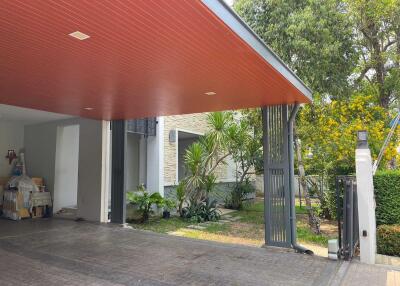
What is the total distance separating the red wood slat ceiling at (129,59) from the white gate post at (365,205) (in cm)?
140

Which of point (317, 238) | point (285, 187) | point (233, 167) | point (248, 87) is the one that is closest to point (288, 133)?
point (285, 187)

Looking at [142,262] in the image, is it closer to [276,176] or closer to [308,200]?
[276,176]

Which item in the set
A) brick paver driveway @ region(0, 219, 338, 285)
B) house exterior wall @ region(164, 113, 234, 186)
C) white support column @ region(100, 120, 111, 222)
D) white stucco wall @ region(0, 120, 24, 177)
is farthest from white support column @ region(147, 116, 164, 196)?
white stucco wall @ region(0, 120, 24, 177)

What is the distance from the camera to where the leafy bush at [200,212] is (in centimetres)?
948

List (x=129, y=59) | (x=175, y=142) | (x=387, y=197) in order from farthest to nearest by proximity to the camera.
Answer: (x=175, y=142)
(x=387, y=197)
(x=129, y=59)

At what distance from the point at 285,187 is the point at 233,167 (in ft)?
29.9

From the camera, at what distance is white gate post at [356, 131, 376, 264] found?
5.07 metres

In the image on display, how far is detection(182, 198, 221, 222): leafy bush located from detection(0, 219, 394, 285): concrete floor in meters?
2.67

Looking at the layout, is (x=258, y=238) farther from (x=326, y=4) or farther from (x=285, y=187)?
(x=326, y=4)

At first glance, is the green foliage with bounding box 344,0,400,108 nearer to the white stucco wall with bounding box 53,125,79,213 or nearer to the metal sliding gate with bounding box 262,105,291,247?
the metal sliding gate with bounding box 262,105,291,247

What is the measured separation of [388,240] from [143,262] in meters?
4.17

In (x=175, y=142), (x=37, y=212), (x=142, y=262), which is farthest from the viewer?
(x=175, y=142)

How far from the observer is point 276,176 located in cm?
615

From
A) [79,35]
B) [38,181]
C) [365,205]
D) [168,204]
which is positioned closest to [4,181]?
[38,181]
